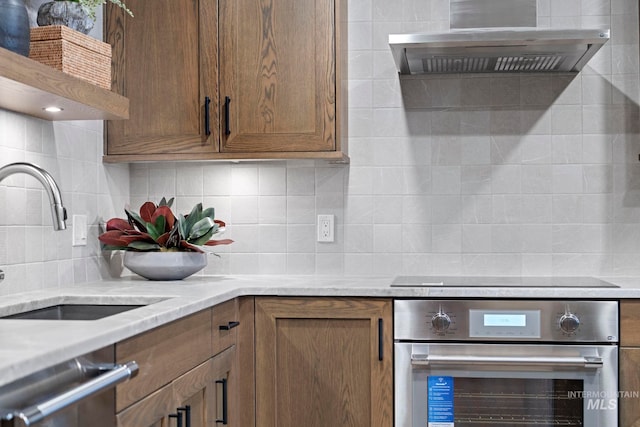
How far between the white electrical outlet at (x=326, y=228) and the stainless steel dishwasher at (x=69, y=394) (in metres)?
1.60

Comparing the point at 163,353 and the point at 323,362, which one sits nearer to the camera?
the point at 163,353

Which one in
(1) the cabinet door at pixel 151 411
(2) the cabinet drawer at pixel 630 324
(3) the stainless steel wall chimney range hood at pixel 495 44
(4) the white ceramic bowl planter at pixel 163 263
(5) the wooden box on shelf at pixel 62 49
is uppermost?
(3) the stainless steel wall chimney range hood at pixel 495 44

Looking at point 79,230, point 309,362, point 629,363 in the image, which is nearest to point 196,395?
point 309,362

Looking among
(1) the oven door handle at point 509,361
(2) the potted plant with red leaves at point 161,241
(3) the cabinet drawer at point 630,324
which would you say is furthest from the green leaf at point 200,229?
(3) the cabinet drawer at point 630,324

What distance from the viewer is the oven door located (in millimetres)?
2447

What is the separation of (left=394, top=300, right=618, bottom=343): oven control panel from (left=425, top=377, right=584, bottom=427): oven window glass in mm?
148

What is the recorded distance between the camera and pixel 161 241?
273cm

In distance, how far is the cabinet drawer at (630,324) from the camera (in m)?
2.43

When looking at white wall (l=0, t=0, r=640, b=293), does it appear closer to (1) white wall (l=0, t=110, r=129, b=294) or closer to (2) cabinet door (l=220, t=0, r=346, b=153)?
(1) white wall (l=0, t=110, r=129, b=294)

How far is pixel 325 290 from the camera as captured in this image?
2541mm

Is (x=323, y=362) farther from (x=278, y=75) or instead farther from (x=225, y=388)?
(x=278, y=75)

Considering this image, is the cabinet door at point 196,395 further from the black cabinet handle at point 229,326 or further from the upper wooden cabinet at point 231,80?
the upper wooden cabinet at point 231,80

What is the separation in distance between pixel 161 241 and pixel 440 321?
1017 millimetres

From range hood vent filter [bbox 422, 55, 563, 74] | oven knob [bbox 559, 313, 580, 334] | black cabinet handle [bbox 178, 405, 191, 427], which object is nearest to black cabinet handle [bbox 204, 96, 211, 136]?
range hood vent filter [bbox 422, 55, 563, 74]
